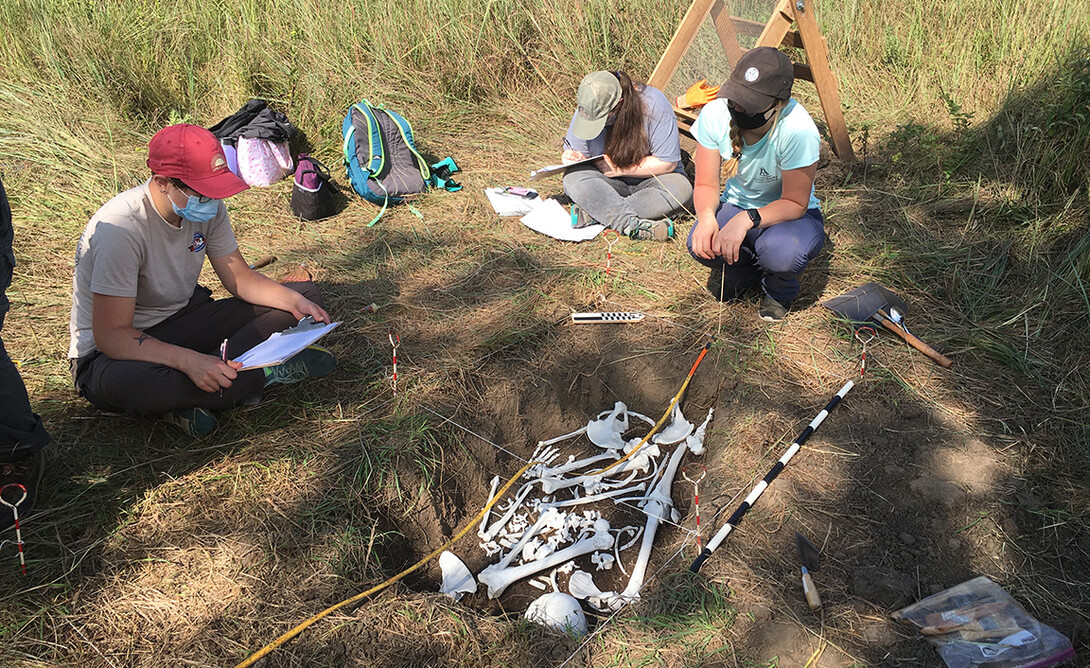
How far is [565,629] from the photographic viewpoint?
2338mm

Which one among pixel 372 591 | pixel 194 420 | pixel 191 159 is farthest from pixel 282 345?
pixel 372 591

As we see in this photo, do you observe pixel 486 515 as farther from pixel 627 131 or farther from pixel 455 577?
pixel 627 131

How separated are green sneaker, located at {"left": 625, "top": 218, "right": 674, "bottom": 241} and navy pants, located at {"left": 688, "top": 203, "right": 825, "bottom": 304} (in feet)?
2.03

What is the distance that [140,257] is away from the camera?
2.63 metres

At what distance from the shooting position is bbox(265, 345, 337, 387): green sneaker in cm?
299

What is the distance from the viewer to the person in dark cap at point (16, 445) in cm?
239

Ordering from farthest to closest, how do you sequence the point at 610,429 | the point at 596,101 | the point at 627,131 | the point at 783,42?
the point at 783,42 < the point at 627,131 < the point at 596,101 < the point at 610,429

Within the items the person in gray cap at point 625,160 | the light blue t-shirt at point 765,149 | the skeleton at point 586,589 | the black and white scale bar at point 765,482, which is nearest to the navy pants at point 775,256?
the light blue t-shirt at point 765,149

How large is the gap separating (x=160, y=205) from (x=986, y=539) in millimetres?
3178

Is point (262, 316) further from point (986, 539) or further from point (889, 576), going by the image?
point (986, 539)

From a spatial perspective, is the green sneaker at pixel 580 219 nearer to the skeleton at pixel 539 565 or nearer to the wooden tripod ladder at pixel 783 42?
the wooden tripod ladder at pixel 783 42

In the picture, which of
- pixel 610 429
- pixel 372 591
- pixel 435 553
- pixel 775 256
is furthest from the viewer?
pixel 775 256

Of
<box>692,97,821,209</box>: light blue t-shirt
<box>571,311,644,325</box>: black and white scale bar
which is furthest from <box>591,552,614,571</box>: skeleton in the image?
<box>692,97,821,209</box>: light blue t-shirt

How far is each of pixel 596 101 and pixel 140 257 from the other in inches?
103
